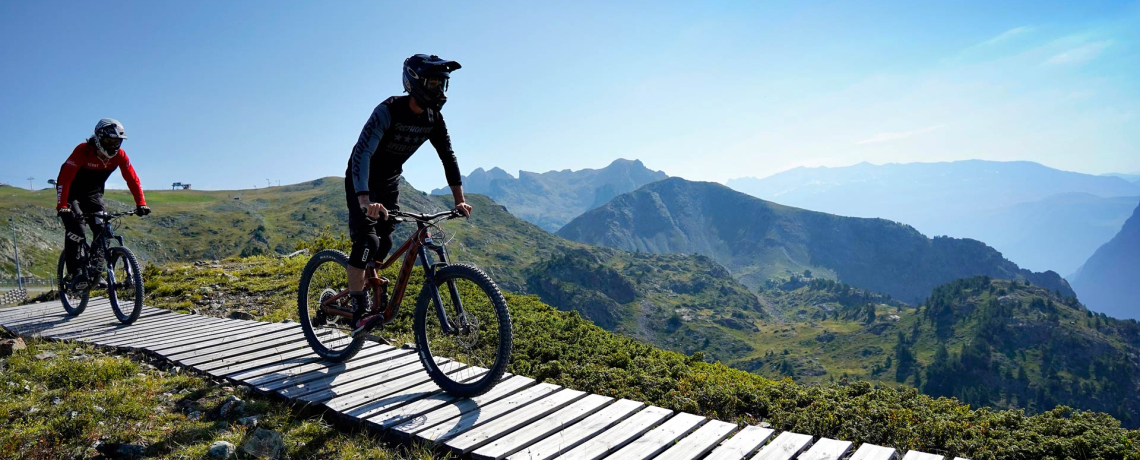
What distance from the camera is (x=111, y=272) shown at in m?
10.7

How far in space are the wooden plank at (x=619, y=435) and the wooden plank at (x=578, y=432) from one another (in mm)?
62

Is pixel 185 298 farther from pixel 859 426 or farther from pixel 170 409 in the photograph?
pixel 859 426

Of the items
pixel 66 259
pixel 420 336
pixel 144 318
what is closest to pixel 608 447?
pixel 420 336

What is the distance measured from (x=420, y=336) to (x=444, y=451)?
5.65 ft

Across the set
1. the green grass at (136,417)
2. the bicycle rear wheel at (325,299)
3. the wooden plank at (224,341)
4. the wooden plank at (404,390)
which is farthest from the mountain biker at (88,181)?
the wooden plank at (404,390)

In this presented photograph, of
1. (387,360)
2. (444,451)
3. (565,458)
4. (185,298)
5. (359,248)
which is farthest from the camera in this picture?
(185,298)

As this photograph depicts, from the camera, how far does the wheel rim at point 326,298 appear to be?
7.89 metres

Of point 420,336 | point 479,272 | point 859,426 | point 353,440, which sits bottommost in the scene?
point 859,426

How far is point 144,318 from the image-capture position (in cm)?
1147

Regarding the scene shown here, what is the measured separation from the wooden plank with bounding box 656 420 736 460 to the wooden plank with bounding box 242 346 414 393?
444cm

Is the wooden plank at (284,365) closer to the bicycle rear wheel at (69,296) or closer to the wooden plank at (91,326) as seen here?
the wooden plank at (91,326)

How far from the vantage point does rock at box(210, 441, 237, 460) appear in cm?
523

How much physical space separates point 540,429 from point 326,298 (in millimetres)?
3971

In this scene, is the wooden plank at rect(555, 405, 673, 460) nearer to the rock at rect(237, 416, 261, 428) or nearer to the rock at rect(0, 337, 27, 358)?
the rock at rect(237, 416, 261, 428)
